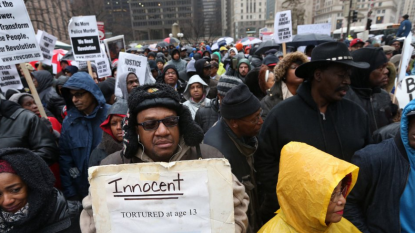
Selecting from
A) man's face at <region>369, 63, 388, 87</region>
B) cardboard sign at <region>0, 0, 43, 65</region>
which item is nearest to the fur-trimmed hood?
man's face at <region>369, 63, 388, 87</region>

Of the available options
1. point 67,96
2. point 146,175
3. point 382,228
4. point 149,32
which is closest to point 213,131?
point 146,175

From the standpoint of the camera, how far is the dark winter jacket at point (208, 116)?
147 inches

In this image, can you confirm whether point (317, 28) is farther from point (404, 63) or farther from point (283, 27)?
point (404, 63)

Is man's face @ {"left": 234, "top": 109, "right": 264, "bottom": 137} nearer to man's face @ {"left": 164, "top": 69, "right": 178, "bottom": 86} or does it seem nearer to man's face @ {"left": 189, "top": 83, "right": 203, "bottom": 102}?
man's face @ {"left": 189, "top": 83, "right": 203, "bottom": 102}

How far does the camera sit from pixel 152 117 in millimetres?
1513

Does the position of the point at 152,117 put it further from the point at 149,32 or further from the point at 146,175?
the point at 149,32

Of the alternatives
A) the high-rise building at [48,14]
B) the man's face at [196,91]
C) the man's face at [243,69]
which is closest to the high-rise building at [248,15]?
the high-rise building at [48,14]

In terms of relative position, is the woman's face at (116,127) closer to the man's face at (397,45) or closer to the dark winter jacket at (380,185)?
the dark winter jacket at (380,185)

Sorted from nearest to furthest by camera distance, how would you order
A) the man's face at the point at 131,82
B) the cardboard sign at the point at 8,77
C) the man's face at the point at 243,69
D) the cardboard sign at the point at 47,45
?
the man's face at the point at 131,82, the cardboard sign at the point at 8,77, the cardboard sign at the point at 47,45, the man's face at the point at 243,69

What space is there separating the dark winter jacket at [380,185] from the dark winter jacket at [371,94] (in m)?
1.19

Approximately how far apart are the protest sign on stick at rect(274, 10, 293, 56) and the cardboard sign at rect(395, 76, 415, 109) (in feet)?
9.20

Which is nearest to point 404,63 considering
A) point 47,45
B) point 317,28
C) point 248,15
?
point 47,45

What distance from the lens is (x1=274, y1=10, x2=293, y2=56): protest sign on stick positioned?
231 inches

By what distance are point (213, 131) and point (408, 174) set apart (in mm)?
1443
